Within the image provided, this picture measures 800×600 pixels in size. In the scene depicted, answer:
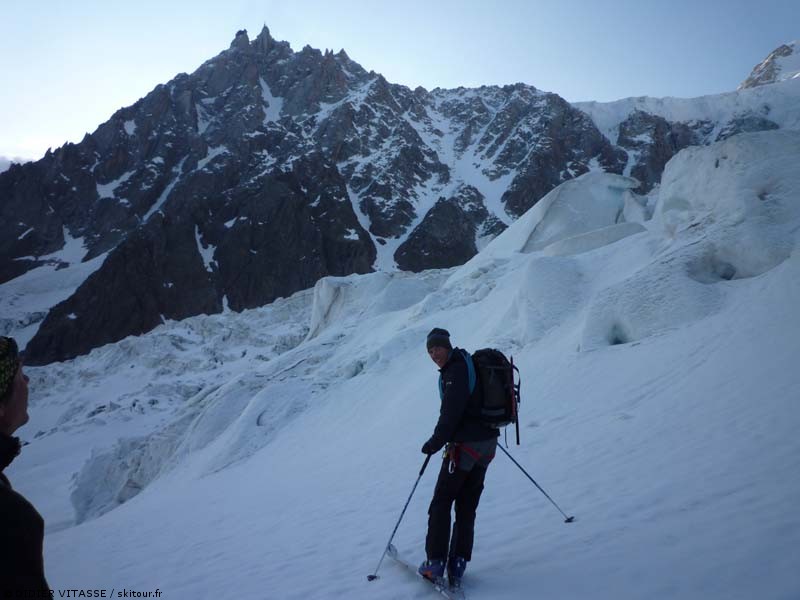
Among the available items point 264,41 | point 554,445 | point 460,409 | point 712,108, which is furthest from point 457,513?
point 264,41

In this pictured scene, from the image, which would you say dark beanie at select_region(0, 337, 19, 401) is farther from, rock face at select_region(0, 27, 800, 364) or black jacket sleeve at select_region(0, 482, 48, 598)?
rock face at select_region(0, 27, 800, 364)

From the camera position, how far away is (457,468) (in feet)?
11.9

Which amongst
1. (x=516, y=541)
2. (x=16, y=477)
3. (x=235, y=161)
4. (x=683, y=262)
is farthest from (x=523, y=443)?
(x=235, y=161)

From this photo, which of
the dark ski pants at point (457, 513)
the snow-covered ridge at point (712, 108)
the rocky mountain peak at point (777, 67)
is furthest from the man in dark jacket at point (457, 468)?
the rocky mountain peak at point (777, 67)

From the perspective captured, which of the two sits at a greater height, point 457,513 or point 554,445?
point 457,513

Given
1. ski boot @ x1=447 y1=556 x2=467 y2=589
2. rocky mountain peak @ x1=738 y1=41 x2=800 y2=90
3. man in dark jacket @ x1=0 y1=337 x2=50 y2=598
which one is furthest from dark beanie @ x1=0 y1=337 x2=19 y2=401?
rocky mountain peak @ x1=738 y1=41 x2=800 y2=90

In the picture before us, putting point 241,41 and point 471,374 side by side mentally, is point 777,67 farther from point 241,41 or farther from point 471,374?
point 471,374

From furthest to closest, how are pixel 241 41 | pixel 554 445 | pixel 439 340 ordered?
pixel 241 41
pixel 554 445
pixel 439 340

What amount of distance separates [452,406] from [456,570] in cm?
116

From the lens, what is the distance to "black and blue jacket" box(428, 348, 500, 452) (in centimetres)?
355

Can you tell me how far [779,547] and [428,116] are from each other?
139 meters

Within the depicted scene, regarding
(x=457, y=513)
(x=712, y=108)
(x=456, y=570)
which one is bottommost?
(x=456, y=570)

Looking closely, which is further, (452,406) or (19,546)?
(452,406)

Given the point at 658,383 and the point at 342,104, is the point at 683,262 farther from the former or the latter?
the point at 342,104
